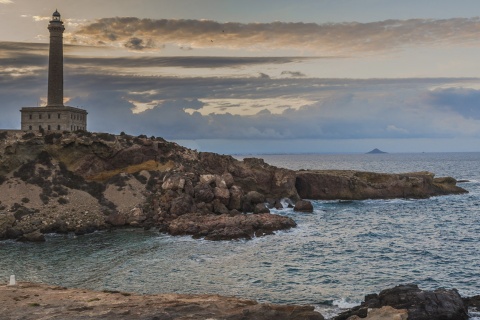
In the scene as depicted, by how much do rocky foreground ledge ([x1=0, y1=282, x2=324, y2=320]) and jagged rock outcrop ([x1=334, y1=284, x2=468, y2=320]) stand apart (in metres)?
5.05

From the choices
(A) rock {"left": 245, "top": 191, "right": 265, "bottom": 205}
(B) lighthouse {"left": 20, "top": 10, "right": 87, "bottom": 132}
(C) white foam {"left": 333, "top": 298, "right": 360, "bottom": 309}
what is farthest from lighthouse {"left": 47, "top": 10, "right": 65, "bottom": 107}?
(C) white foam {"left": 333, "top": 298, "right": 360, "bottom": 309}

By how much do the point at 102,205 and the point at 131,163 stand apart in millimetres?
14456

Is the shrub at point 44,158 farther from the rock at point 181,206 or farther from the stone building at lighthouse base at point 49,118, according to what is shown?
the rock at point 181,206

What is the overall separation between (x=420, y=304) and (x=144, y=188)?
59.7 meters

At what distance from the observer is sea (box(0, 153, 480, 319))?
135 ft

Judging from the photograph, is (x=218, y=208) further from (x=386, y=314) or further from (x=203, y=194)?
(x=386, y=314)

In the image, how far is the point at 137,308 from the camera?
30.0 m

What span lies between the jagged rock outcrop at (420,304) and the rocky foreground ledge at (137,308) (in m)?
5.05

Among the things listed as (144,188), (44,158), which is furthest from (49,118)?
(144,188)

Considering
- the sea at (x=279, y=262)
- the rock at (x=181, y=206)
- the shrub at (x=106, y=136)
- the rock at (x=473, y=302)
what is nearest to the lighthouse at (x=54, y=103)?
the shrub at (x=106, y=136)

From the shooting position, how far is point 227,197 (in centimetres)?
7962

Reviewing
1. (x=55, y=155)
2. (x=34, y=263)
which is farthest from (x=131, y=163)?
(x=34, y=263)

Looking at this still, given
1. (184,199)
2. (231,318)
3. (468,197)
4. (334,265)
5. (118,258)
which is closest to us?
(231,318)

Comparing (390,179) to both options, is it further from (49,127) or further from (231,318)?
(231,318)
